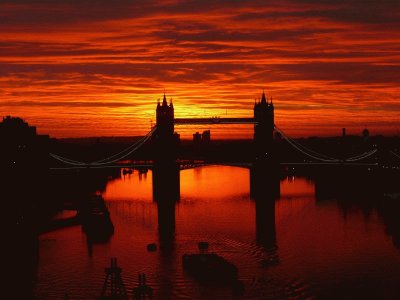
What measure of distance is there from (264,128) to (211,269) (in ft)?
258

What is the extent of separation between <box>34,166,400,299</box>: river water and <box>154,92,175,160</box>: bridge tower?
2695 centimetres

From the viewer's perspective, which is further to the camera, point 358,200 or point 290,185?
point 290,185

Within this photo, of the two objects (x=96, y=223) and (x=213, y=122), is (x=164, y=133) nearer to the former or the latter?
(x=213, y=122)

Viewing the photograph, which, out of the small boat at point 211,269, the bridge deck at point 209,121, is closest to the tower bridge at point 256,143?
the bridge deck at point 209,121

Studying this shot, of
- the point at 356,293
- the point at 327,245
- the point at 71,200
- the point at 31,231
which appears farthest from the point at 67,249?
the point at 71,200

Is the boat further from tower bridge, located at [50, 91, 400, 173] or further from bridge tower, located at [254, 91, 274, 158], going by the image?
bridge tower, located at [254, 91, 274, 158]

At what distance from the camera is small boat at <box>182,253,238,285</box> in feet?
140

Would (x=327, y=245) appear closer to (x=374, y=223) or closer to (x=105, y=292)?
(x=374, y=223)

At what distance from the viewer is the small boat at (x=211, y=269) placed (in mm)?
42531

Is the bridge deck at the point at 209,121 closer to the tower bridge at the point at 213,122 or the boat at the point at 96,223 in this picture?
the tower bridge at the point at 213,122

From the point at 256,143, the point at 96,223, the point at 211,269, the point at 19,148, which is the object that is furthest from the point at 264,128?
A: the point at 211,269

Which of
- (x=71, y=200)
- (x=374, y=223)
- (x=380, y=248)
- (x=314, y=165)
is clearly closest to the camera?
(x=380, y=248)

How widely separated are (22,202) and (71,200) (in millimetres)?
12953

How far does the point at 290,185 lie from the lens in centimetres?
10556
